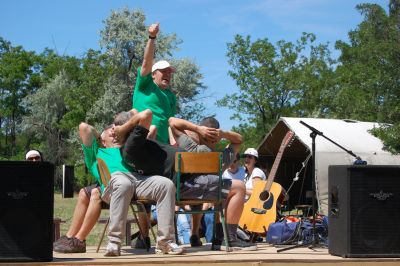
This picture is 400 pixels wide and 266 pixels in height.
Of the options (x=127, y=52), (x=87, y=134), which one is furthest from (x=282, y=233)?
(x=127, y=52)

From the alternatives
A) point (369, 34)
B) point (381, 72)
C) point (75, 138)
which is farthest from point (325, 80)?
point (75, 138)

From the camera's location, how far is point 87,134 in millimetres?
6074

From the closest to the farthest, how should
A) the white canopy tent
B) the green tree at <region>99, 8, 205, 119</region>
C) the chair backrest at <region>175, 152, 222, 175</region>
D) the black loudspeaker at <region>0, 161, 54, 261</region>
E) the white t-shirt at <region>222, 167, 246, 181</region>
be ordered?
the black loudspeaker at <region>0, 161, 54, 261</region> → the chair backrest at <region>175, 152, 222, 175</region> → the white t-shirt at <region>222, 167, 246, 181</region> → the white canopy tent → the green tree at <region>99, 8, 205, 119</region>

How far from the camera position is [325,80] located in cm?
3634

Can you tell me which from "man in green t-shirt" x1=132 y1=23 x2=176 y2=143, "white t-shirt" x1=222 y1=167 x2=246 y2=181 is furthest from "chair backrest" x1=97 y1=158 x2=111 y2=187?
"white t-shirt" x1=222 y1=167 x2=246 y2=181

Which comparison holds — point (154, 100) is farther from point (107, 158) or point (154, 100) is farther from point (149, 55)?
point (107, 158)

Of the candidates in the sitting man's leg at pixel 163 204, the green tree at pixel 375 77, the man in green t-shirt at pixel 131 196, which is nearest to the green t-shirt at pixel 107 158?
the man in green t-shirt at pixel 131 196

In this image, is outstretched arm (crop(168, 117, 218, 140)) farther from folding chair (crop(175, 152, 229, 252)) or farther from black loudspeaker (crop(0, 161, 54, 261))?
black loudspeaker (crop(0, 161, 54, 261))

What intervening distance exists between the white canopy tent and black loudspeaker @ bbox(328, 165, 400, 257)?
29.5ft

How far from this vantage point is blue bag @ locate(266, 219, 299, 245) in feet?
→ 24.6

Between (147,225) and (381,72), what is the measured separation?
20.6 meters

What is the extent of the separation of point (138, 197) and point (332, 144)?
10.4 meters

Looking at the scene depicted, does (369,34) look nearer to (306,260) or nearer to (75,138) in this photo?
(75,138)

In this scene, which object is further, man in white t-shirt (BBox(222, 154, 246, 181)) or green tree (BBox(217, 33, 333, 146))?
green tree (BBox(217, 33, 333, 146))
